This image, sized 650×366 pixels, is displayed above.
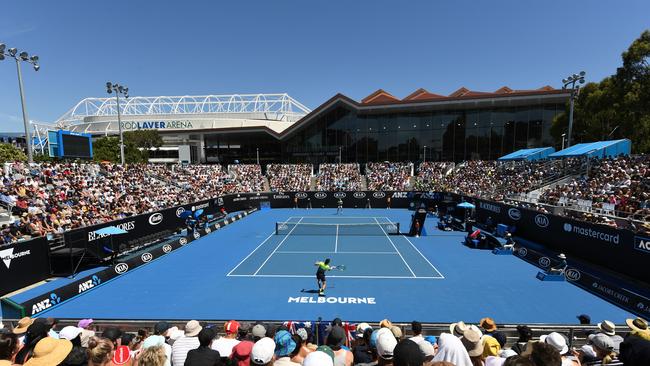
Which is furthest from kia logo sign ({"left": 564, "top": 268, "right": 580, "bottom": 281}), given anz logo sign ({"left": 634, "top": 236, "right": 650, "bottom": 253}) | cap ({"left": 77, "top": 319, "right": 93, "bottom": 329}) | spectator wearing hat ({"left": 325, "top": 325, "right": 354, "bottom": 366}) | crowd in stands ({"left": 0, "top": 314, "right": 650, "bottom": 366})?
cap ({"left": 77, "top": 319, "right": 93, "bottom": 329})

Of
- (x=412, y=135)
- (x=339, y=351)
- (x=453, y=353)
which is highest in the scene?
(x=412, y=135)

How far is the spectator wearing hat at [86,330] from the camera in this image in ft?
19.4

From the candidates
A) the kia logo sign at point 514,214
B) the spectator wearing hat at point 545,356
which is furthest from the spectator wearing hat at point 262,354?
the kia logo sign at point 514,214

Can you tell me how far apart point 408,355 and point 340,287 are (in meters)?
10.9

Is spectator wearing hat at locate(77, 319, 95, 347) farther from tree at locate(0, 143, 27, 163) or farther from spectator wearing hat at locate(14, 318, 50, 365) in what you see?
tree at locate(0, 143, 27, 163)

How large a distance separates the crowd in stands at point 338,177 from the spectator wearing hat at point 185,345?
38.8 metres

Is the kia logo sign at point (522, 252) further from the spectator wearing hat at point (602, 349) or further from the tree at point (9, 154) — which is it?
the tree at point (9, 154)

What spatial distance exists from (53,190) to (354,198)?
99.4 feet

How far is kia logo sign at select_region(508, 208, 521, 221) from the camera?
22.5 metres

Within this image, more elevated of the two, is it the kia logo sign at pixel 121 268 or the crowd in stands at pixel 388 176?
the crowd in stands at pixel 388 176

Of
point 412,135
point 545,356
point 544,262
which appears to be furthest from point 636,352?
point 412,135

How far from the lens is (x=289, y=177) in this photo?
162 ft

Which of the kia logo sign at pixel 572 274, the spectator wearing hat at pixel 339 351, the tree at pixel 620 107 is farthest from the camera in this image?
the tree at pixel 620 107

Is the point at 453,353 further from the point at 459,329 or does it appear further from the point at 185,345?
the point at 185,345
